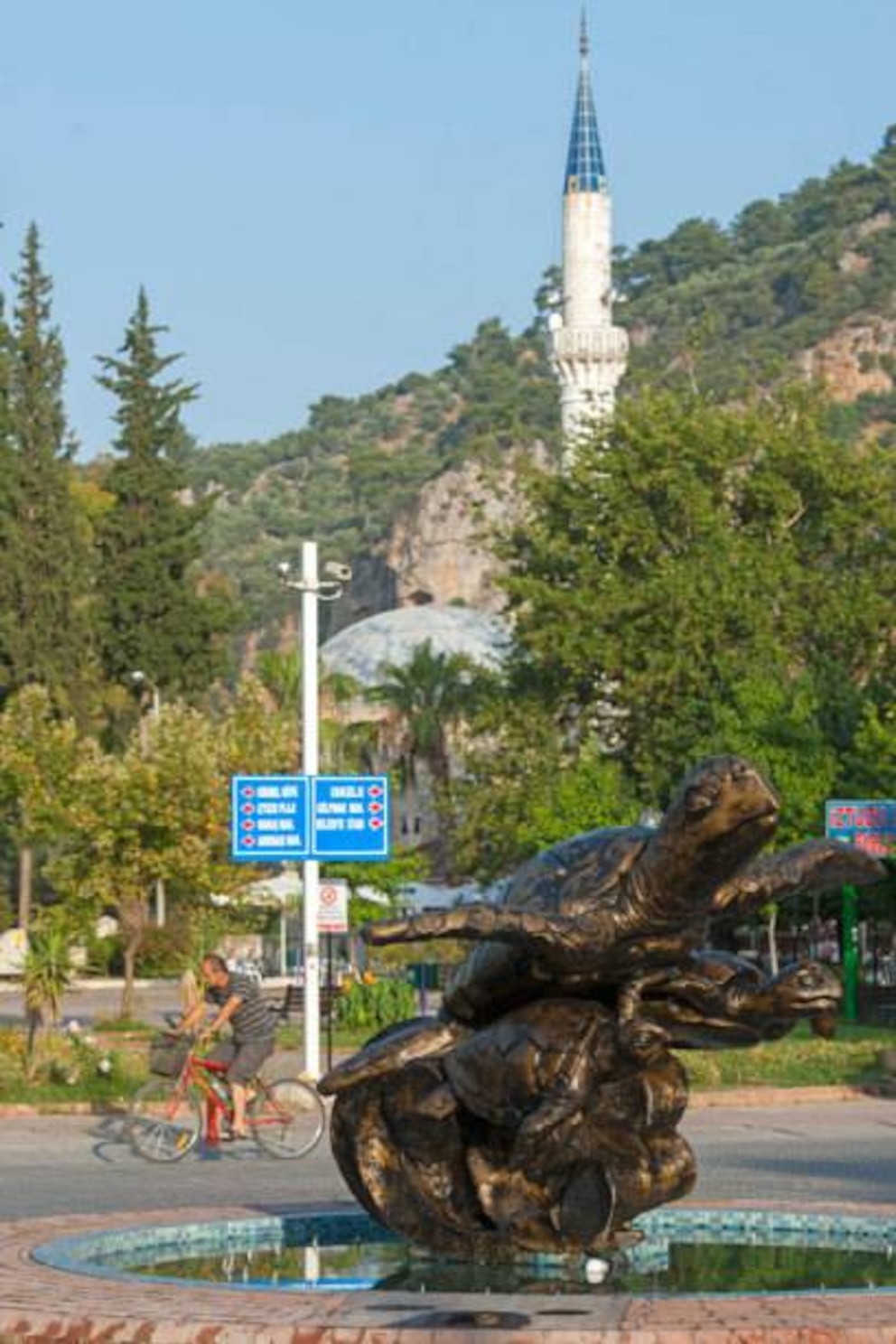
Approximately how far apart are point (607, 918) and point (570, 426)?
248 ft

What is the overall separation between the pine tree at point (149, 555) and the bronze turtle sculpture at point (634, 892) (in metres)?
58.5

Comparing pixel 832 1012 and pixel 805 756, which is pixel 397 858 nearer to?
pixel 805 756

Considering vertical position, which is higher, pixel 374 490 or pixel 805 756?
pixel 374 490

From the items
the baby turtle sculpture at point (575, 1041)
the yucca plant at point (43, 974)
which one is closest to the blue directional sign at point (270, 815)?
the yucca plant at point (43, 974)

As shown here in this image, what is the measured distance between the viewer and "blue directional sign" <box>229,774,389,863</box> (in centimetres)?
2767

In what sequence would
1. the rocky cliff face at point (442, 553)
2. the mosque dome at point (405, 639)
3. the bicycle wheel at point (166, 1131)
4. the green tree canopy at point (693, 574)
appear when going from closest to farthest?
the bicycle wheel at point (166, 1131) → the green tree canopy at point (693, 574) → the mosque dome at point (405, 639) → the rocky cliff face at point (442, 553)

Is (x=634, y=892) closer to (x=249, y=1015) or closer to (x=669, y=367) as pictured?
(x=249, y=1015)

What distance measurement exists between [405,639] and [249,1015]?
8936 centimetres

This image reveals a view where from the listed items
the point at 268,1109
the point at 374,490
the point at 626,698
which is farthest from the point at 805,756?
the point at 374,490

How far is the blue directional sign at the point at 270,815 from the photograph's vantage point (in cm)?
2769

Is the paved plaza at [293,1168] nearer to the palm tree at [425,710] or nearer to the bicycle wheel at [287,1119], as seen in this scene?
the bicycle wheel at [287,1119]

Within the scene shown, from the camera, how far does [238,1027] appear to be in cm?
1972

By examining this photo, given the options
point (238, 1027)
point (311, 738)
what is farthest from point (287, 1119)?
point (311, 738)

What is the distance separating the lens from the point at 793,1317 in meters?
9.15
